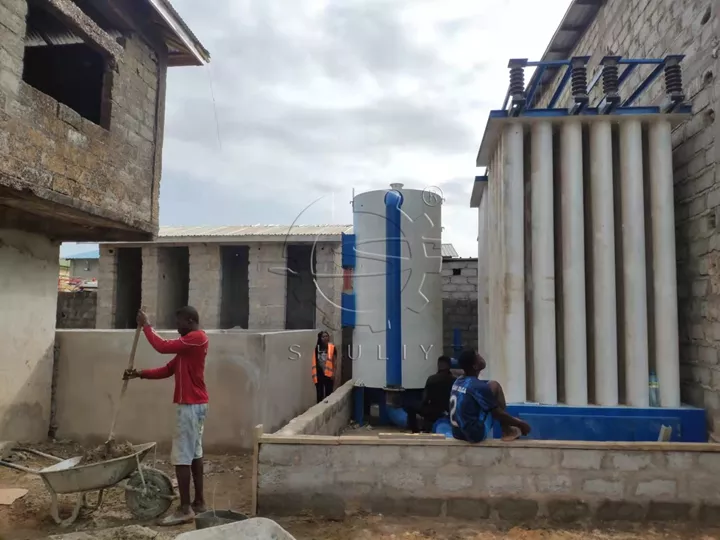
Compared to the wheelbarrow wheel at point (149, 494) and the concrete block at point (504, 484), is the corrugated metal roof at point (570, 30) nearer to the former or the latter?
the concrete block at point (504, 484)

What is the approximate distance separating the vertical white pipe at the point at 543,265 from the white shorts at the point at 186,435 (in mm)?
2948

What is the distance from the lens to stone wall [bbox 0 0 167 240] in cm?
484

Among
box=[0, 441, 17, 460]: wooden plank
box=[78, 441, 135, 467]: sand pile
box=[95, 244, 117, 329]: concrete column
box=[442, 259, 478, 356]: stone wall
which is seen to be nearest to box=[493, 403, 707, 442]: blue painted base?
box=[78, 441, 135, 467]: sand pile

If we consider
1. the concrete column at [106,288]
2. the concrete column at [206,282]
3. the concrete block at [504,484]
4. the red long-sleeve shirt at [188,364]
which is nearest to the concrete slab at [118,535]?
the red long-sleeve shirt at [188,364]

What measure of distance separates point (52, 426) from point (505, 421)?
557cm

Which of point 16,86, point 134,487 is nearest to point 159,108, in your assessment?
point 16,86

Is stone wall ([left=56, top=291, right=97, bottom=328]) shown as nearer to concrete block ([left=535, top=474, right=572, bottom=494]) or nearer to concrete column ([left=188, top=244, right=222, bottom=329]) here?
concrete column ([left=188, top=244, right=222, bottom=329])

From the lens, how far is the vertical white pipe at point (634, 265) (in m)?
4.62

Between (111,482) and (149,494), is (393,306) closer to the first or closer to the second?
(149,494)

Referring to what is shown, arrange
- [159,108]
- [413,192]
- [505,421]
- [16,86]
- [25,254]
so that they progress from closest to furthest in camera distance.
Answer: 1. [505,421]
2. [16,86]
3. [25,254]
4. [159,108]
5. [413,192]

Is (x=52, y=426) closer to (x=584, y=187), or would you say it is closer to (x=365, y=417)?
(x=365, y=417)

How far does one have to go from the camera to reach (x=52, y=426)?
658 cm

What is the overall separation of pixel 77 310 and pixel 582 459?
13.1m

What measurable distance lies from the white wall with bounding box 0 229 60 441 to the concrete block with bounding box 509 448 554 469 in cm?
552
